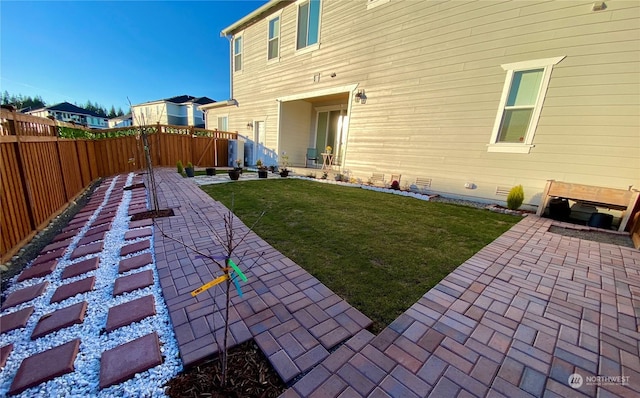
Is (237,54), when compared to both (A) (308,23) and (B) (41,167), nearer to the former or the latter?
(A) (308,23)

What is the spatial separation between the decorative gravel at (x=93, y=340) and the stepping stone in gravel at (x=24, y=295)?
5cm

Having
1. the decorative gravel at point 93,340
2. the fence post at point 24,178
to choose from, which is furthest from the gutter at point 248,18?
the decorative gravel at point 93,340

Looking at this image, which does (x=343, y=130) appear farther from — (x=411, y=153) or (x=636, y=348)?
(x=636, y=348)

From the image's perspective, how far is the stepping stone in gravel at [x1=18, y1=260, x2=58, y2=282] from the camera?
2.33 metres

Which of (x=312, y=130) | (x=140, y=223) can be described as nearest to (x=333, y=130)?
(x=312, y=130)

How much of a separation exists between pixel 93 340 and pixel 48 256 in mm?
2013

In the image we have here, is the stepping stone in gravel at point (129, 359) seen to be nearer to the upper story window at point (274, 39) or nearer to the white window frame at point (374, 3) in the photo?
the white window frame at point (374, 3)

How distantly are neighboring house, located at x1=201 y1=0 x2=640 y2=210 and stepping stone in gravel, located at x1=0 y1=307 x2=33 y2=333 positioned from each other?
7.00 metres

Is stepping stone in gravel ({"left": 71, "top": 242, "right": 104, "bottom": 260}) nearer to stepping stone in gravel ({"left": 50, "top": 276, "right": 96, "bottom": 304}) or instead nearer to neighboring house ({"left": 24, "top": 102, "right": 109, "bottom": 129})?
stepping stone in gravel ({"left": 50, "top": 276, "right": 96, "bottom": 304})

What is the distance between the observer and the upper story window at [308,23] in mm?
8445

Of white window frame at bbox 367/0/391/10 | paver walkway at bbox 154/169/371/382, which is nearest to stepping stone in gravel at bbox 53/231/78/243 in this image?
paver walkway at bbox 154/169/371/382

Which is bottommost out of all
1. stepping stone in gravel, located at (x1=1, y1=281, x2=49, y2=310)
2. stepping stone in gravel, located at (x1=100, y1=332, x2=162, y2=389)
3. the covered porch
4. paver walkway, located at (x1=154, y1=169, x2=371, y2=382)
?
stepping stone in gravel, located at (x1=1, y1=281, x2=49, y2=310)

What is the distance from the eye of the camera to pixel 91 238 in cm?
318

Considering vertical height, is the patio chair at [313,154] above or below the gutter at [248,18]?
below
